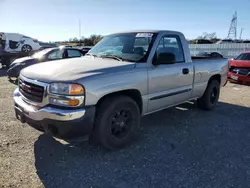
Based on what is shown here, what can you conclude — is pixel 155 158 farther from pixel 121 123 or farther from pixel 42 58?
pixel 42 58

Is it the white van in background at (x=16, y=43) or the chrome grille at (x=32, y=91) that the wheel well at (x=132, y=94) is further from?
the white van in background at (x=16, y=43)

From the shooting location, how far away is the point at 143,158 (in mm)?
3363

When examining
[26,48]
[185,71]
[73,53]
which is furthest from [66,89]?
[26,48]

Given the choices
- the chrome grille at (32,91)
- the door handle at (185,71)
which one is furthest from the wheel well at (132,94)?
the door handle at (185,71)

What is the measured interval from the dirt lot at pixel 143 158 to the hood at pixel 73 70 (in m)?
1.15

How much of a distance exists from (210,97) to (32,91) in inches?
170

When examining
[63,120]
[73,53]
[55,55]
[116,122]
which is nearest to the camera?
[63,120]

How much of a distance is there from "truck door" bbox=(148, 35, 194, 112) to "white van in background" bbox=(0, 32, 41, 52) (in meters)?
13.8

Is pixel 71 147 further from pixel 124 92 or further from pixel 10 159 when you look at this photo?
pixel 124 92

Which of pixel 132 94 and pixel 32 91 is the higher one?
pixel 32 91

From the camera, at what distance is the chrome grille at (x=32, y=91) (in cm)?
308

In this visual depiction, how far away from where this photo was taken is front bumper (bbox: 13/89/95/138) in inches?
114

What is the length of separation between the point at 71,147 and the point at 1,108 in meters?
2.92

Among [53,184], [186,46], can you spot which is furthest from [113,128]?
[186,46]
